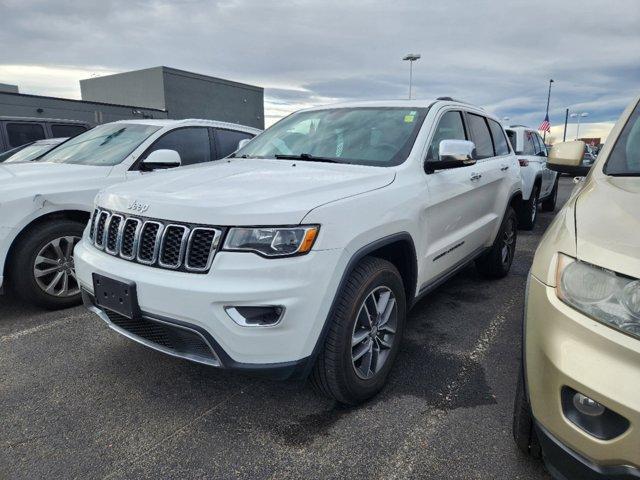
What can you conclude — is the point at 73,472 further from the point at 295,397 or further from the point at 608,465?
the point at 608,465

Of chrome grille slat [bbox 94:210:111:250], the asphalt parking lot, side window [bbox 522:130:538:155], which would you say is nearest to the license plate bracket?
chrome grille slat [bbox 94:210:111:250]

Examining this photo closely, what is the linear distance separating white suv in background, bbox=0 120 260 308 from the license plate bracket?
1.70m

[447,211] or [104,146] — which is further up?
[104,146]


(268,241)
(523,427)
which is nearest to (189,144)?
(268,241)

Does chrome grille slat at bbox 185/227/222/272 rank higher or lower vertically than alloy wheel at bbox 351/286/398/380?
higher

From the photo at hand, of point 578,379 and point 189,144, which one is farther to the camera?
point 189,144

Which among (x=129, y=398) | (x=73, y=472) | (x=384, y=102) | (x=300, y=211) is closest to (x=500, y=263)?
(x=384, y=102)

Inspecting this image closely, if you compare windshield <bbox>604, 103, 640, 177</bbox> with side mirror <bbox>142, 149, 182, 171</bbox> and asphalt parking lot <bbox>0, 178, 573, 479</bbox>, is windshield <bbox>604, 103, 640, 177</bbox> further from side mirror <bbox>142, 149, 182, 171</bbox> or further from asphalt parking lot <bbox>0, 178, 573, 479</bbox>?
side mirror <bbox>142, 149, 182, 171</bbox>

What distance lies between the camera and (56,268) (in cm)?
391

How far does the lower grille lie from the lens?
212cm

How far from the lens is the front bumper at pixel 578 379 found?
1.35 meters

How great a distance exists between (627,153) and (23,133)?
1000cm

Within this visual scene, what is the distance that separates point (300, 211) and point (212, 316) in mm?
614

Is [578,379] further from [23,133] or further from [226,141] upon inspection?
[23,133]
